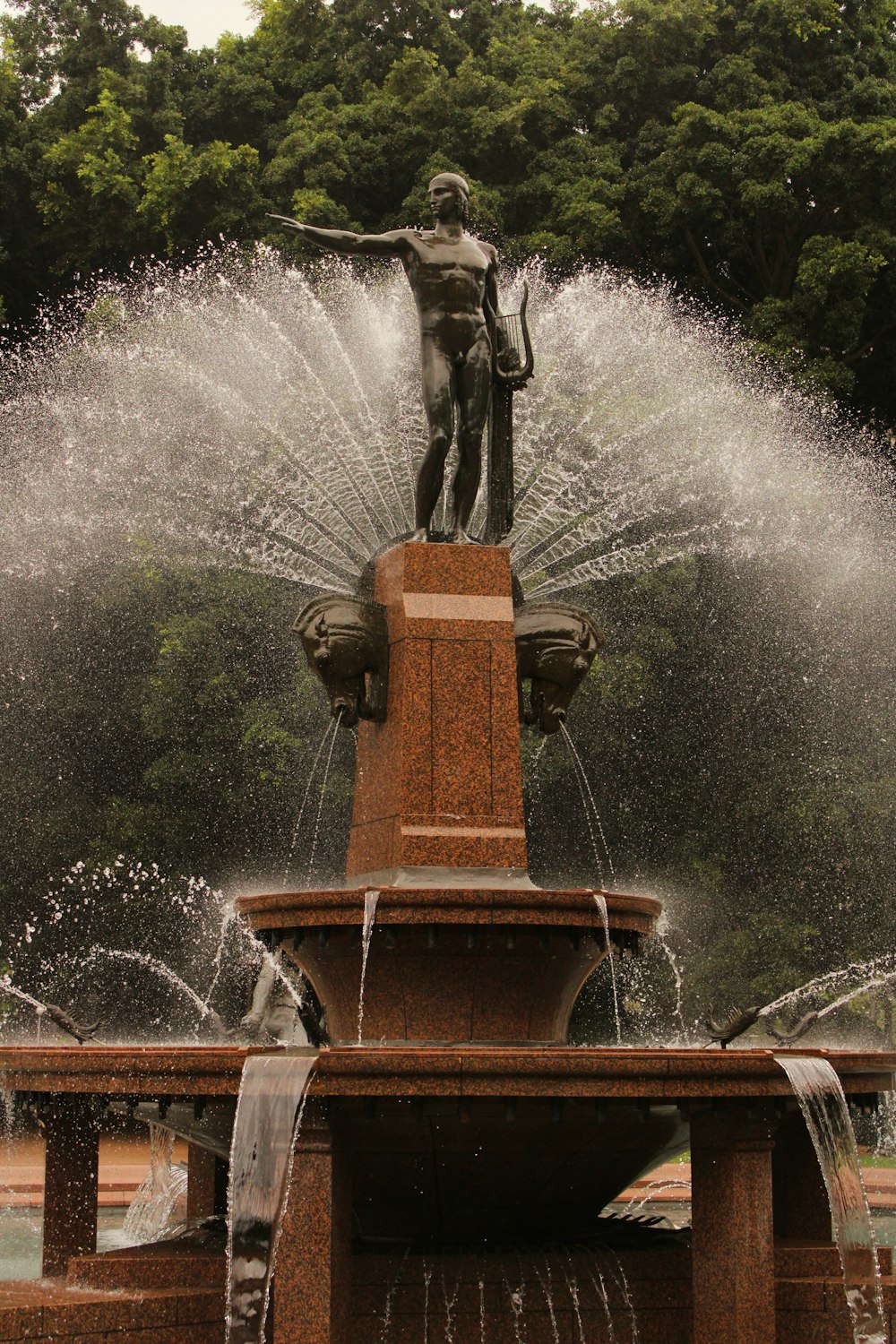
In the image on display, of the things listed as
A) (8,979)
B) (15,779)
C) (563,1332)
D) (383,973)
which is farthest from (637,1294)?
(15,779)

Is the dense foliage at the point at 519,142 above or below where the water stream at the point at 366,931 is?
above

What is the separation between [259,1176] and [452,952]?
1821 mm

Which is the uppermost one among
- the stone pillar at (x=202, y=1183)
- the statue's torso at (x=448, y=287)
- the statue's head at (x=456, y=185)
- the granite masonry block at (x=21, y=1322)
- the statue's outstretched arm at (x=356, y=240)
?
the statue's head at (x=456, y=185)

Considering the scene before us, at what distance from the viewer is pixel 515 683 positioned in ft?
29.9

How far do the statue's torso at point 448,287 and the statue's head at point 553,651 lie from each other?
1.63 metres

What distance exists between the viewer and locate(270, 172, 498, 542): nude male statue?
31.9ft

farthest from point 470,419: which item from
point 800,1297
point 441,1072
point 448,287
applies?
point 800,1297

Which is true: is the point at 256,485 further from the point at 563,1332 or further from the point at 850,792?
the point at 563,1332

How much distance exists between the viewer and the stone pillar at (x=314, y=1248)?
241 inches

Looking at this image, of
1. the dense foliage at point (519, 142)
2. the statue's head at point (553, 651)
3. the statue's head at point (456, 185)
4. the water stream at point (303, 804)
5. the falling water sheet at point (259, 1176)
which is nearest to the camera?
→ the falling water sheet at point (259, 1176)

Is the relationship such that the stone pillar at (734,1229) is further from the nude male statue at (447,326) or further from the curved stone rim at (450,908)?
the nude male statue at (447,326)

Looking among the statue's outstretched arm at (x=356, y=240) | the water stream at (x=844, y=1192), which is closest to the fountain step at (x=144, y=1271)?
the water stream at (x=844, y=1192)

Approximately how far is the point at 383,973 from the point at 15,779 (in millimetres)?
12741

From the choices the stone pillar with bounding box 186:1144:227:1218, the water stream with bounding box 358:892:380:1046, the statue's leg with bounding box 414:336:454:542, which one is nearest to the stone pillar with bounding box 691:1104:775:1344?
the water stream with bounding box 358:892:380:1046
